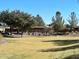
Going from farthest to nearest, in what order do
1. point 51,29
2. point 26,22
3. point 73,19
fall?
point 73,19, point 51,29, point 26,22

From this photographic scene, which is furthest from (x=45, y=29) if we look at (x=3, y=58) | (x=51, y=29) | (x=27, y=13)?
(x=3, y=58)

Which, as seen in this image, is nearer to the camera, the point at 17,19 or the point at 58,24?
the point at 17,19

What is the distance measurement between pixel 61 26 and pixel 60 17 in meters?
18.2

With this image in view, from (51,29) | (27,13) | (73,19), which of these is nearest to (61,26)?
(51,29)

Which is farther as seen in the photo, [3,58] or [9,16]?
[9,16]

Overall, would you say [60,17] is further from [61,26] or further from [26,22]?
[26,22]

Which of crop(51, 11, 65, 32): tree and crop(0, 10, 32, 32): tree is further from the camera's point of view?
crop(51, 11, 65, 32): tree

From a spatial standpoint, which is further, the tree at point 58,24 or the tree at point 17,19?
the tree at point 58,24

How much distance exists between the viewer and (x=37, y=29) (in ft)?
400

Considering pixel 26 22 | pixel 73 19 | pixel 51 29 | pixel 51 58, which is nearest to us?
pixel 51 58

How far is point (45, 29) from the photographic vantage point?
4707 inches

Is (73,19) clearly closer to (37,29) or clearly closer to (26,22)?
(37,29)

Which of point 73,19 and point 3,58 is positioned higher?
point 73,19

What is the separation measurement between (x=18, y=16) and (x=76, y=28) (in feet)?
175
